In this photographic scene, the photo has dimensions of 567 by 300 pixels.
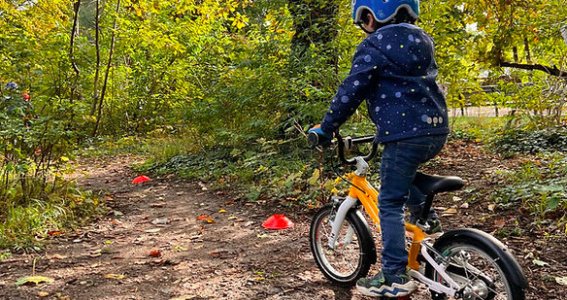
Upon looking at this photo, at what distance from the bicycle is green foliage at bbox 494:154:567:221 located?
1.86 m

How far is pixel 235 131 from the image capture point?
743 cm

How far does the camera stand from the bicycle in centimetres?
230

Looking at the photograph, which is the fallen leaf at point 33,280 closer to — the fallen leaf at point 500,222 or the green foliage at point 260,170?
the green foliage at point 260,170

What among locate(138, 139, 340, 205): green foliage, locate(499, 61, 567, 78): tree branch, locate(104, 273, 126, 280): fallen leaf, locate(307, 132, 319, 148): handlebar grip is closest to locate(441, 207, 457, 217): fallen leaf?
locate(138, 139, 340, 205): green foliage

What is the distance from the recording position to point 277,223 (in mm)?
4789

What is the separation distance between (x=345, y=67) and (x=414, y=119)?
3.66 meters

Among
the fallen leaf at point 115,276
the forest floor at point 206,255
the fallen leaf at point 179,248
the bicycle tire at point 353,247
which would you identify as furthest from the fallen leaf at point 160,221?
the bicycle tire at point 353,247

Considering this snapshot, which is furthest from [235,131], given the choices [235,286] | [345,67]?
[235,286]

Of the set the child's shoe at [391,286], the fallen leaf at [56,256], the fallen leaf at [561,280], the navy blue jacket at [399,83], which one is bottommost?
the fallen leaf at [561,280]

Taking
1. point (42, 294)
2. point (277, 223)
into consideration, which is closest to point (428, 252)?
point (277, 223)

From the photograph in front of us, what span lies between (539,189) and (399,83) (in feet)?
8.30

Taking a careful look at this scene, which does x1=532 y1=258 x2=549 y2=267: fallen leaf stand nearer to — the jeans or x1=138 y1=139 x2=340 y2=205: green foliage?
the jeans

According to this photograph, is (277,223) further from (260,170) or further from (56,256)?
(56,256)

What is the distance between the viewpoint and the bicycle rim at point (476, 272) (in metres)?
2.32
